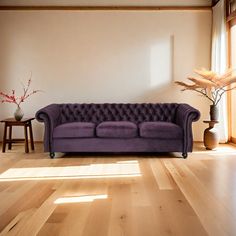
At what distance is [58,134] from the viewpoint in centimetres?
485

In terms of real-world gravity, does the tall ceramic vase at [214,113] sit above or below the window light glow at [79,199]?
above

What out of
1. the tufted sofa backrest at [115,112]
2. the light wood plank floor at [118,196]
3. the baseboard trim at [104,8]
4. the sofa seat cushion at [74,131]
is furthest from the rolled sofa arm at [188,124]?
the baseboard trim at [104,8]

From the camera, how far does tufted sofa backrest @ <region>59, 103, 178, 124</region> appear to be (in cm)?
557

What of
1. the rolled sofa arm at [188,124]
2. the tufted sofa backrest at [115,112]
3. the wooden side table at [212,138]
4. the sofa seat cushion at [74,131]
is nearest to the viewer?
the rolled sofa arm at [188,124]

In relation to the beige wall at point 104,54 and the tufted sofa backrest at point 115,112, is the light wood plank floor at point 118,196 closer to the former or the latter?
the tufted sofa backrest at point 115,112

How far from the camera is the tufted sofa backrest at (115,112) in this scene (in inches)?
219

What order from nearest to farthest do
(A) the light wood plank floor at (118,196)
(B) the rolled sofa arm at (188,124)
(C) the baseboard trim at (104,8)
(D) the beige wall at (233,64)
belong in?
1. (A) the light wood plank floor at (118,196)
2. (B) the rolled sofa arm at (188,124)
3. (D) the beige wall at (233,64)
4. (C) the baseboard trim at (104,8)

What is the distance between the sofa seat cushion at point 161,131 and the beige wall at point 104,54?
138cm

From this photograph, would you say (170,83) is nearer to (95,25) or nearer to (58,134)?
(95,25)

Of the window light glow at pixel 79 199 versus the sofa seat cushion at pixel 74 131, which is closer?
the window light glow at pixel 79 199

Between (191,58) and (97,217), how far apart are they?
14.4 feet

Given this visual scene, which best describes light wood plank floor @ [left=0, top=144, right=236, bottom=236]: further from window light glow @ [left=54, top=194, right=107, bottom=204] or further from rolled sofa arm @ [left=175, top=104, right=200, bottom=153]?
rolled sofa arm @ [left=175, top=104, right=200, bottom=153]

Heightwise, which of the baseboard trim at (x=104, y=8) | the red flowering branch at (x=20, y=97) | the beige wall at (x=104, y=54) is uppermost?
the baseboard trim at (x=104, y=8)

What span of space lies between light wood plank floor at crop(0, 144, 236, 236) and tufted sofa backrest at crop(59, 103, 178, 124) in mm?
1004
